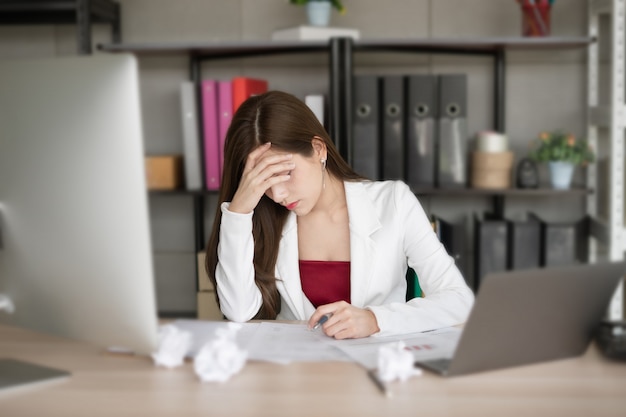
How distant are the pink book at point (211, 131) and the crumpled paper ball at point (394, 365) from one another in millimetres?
1703

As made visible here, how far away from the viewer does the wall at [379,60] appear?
2.82 metres

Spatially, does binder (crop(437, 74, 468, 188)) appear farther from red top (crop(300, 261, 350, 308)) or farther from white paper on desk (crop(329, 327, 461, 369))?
white paper on desk (crop(329, 327, 461, 369))

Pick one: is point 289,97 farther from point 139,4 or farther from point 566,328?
point 139,4

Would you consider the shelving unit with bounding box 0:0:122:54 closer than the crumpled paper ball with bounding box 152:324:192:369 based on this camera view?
No

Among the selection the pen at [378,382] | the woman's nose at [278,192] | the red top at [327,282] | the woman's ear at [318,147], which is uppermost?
the woman's ear at [318,147]

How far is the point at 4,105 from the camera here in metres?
1.01

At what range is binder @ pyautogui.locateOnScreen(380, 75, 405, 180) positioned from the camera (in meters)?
2.57

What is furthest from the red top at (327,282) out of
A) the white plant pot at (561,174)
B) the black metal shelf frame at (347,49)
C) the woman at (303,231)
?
the white plant pot at (561,174)

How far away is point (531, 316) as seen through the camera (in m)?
1.03

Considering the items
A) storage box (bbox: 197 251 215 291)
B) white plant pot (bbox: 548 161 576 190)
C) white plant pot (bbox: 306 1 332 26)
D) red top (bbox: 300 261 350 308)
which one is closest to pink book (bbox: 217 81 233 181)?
white plant pot (bbox: 306 1 332 26)

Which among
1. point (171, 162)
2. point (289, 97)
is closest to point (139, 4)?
point (171, 162)

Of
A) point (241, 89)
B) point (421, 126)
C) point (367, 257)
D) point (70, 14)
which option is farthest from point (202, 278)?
point (367, 257)

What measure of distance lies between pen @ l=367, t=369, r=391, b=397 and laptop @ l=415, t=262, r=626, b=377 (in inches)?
2.8

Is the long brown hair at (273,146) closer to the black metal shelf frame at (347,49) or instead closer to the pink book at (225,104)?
the black metal shelf frame at (347,49)
